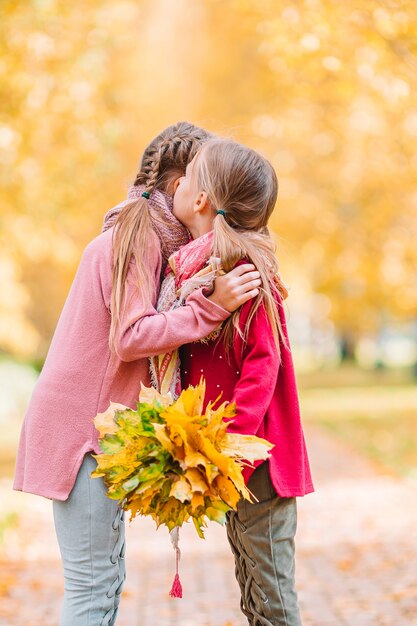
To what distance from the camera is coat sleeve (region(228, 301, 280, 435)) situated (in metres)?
3.15

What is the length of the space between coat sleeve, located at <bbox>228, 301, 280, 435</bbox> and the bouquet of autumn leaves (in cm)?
13

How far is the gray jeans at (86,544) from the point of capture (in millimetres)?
3197

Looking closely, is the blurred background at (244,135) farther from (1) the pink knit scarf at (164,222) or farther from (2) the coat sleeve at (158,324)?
(2) the coat sleeve at (158,324)

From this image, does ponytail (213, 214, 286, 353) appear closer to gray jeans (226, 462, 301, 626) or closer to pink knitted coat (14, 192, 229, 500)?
pink knitted coat (14, 192, 229, 500)

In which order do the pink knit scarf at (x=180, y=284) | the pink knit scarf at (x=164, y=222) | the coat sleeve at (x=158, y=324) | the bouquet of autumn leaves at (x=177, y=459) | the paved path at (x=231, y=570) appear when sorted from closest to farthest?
1. the bouquet of autumn leaves at (x=177, y=459)
2. the coat sleeve at (x=158, y=324)
3. the pink knit scarf at (x=180, y=284)
4. the pink knit scarf at (x=164, y=222)
5. the paved path at (x=231, y=570)

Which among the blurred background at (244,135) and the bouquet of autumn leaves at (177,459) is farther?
the blurred background at (244,135)

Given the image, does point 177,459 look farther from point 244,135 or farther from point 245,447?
point 244,135

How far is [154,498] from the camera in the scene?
2994mm

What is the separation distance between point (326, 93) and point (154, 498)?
11.7 meters

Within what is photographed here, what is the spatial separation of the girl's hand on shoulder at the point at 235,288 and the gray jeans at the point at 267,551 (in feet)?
1.87

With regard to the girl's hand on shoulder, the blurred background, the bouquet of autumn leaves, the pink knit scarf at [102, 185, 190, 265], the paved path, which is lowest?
the paved path

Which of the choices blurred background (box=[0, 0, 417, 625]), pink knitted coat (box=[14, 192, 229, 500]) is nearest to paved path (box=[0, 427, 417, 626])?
blurred background (box=[0, 0, 417, 625])

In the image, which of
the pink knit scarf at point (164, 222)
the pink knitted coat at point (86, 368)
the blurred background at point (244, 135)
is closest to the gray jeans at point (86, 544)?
the pink knitted coat at point (86, 368)

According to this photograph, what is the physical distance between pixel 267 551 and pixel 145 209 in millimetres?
1240
